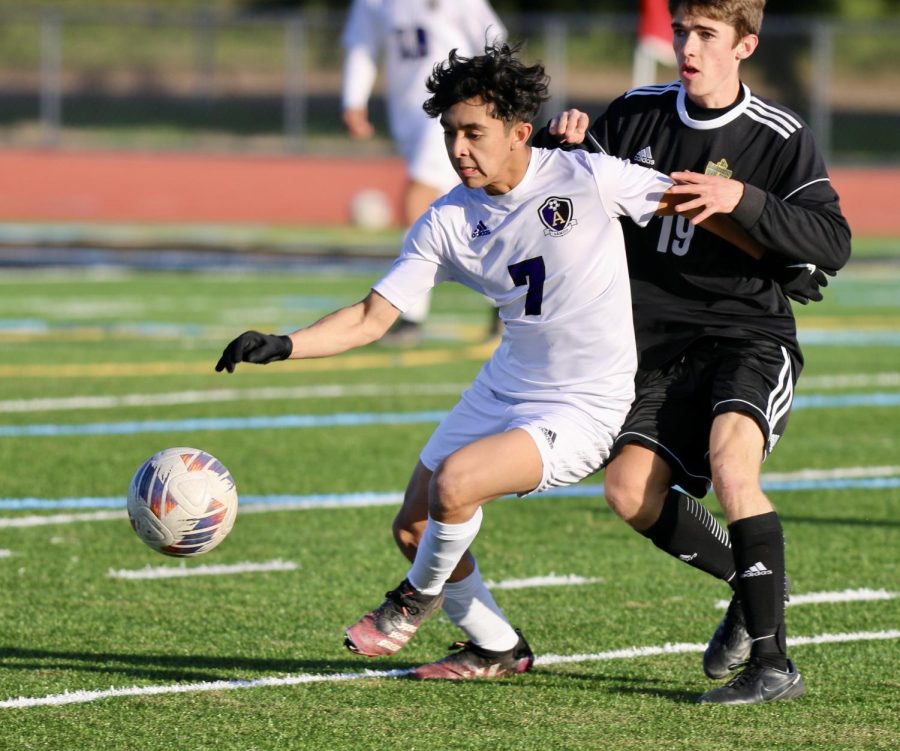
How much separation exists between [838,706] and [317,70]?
27210 millimetres

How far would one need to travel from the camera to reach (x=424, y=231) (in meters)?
5.27

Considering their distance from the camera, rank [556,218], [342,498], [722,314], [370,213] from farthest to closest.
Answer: [370,213]
[342,498]
[722,314]
[556,218]

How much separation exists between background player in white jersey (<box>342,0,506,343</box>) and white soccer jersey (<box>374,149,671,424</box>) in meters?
7.15

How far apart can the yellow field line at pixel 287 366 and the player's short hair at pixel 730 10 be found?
6856 millimetres

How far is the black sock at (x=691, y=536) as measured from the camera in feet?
17.5

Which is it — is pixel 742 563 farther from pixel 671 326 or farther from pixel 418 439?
pixel 418 439

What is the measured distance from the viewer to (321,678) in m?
5.29

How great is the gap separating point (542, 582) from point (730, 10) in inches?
89.0

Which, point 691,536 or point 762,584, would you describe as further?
point 691,536

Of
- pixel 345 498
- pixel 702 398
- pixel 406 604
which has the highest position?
pixel 702 398

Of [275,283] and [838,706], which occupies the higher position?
[838,706]

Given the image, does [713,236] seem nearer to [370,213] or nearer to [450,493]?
[450,493]

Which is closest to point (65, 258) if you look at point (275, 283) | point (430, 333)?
point (275, 283)

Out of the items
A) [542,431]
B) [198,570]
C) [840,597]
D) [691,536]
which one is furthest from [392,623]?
[840,597]
